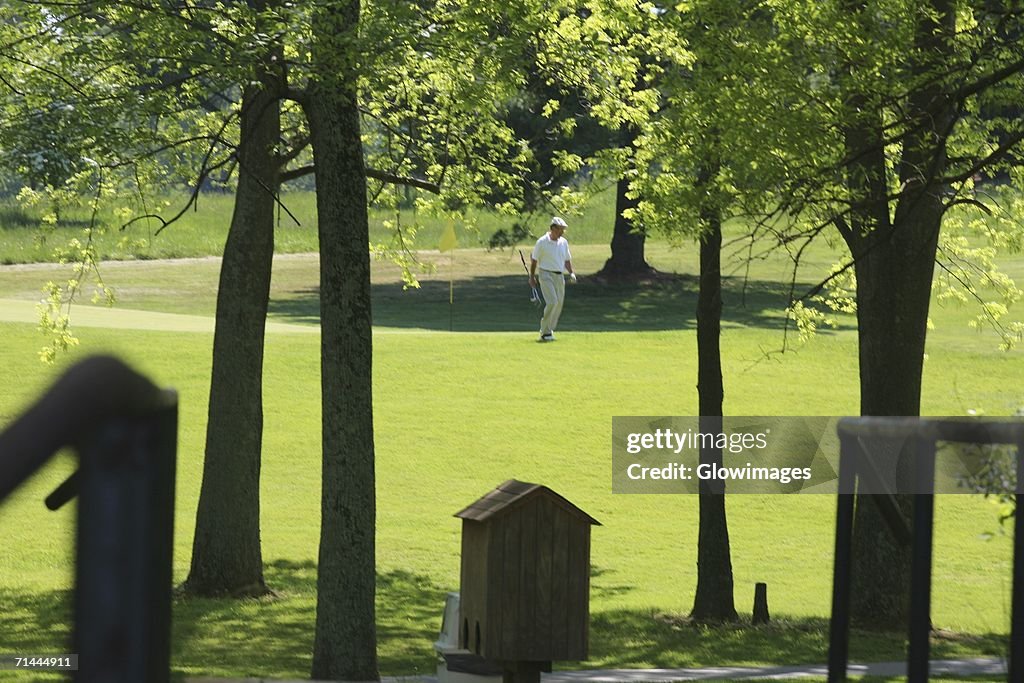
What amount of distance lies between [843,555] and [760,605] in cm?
925

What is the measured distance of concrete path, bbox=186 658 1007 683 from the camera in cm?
970

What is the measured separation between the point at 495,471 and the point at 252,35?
32.7 ft

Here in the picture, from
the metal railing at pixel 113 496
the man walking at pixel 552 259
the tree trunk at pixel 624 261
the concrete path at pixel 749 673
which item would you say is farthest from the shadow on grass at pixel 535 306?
the metal railing at pixel 113 496

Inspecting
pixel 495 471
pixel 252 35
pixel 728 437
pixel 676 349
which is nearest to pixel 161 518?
pixel 252 35

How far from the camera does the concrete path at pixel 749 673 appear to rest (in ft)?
31.8

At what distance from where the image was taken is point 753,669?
35.0 feet

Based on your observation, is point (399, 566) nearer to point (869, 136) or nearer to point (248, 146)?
point (248, 146)

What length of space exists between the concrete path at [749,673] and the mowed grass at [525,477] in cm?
64

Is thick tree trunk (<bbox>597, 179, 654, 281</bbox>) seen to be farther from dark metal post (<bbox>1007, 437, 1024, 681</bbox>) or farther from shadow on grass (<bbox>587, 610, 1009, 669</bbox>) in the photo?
dark metal post (<bbox>1007, 437, 1024, 681</bbox>)

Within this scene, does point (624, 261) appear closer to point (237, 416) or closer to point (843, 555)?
point (237, 416)

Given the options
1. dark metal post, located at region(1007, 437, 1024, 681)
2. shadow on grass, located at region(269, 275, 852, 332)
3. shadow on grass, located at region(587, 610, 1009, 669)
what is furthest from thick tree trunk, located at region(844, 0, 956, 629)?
shadow on grass, located at region(269, 275, 852, 332)

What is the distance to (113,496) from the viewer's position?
1.30 metres

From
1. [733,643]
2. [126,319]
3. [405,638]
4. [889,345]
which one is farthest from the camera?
[126,319]

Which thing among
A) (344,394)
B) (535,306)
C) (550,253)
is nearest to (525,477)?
(550,253)
